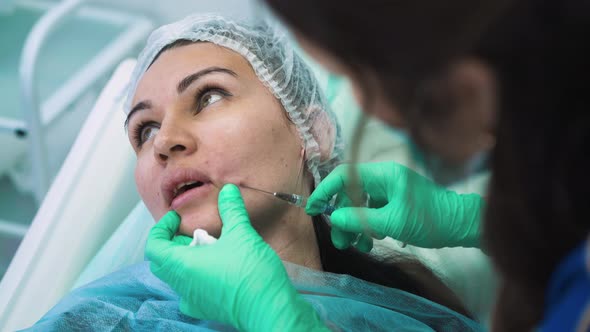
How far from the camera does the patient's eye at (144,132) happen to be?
1438 millimetres

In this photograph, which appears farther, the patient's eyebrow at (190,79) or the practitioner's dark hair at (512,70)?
the patient's eyebrow at (190,79)

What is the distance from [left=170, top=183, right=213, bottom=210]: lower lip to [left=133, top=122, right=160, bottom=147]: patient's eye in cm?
18

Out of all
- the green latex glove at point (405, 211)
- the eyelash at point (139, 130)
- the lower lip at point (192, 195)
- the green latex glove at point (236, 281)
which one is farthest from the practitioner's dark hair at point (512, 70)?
the eyelash at point (139, 130)

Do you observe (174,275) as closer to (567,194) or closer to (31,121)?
(567,194)

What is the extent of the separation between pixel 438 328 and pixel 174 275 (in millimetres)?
536

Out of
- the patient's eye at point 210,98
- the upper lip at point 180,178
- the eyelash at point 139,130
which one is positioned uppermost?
the patient's eye at point 210,98

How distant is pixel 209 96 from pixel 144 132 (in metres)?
0.17

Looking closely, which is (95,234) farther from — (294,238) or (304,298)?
(304,298)

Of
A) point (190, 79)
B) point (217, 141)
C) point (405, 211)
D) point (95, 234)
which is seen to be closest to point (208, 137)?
point (217, 141)

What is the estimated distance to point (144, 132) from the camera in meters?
1.47

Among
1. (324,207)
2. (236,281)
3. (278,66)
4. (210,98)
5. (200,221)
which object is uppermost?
(278,66)

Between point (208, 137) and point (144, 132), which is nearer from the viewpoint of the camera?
point (208, 137)

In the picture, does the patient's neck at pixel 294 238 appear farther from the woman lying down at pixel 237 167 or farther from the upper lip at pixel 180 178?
the upper lip at pixel 180 178

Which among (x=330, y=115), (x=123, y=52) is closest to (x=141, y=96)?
(x=330, y=115)
